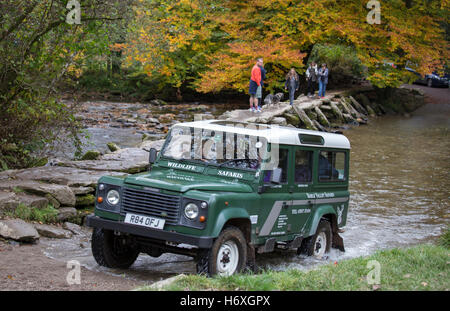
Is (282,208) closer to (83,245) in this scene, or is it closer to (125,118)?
(83,245)

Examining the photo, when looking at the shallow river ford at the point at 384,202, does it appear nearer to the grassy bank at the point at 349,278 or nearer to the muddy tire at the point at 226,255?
the muddy tire at the point at 226,255

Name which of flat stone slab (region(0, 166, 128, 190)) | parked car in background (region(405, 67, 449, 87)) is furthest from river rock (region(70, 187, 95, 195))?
parked car in background (region(405, 67, 449, 87))

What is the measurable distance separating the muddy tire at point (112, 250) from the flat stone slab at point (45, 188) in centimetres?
312

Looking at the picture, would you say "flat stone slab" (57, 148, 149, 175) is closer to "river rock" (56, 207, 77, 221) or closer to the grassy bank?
"river rock" (56, 207, 77, 221)

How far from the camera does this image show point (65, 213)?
1123cm

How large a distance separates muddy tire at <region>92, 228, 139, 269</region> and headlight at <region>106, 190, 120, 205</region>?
1.65 ft

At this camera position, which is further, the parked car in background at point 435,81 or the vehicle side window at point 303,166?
the parked car in background at point 435,81

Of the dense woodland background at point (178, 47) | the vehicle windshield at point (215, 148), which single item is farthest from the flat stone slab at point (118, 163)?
the vehicle windshield at point (215, 148)

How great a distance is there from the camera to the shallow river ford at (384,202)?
9688mm

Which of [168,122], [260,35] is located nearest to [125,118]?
[168,122]

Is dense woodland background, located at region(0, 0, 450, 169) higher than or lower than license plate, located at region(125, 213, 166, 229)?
higher

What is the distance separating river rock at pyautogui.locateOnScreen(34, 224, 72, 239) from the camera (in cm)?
1010

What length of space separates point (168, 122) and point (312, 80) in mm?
8478

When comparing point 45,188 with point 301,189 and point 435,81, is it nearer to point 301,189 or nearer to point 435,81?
point 301,189
